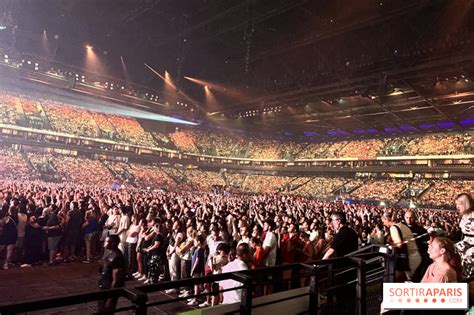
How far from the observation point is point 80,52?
116ft

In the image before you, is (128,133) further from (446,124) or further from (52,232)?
(52,232)

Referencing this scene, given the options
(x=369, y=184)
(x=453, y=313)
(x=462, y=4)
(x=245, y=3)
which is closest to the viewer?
(x=453, y=313)

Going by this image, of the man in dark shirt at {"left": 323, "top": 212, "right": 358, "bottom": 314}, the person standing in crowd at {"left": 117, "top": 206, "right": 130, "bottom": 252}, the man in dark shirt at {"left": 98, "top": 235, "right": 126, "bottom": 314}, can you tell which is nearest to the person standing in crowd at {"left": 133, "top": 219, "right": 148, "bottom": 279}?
the person standing in crowd at {"left": 117, "top": 206, "right": 130, "bottom": 252}

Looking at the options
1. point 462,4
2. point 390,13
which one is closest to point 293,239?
point 390,13

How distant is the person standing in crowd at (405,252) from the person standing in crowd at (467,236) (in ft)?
1.67

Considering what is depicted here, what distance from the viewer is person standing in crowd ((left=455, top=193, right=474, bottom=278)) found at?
393cm

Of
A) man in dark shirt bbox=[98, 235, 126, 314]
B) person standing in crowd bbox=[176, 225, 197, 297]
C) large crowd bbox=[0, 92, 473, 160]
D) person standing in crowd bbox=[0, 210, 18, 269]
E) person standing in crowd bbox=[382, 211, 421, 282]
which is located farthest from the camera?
large crowd bbox=[0, 92, 473, 160]

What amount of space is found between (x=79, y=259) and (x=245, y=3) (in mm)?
15011

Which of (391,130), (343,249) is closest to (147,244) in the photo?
(343,249)

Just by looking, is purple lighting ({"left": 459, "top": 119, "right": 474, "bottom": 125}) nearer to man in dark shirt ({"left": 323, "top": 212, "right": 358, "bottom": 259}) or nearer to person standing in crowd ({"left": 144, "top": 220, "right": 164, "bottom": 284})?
man in dark shirt ({"left": 323, "top": 212, "right": 358, "bottom": 259})

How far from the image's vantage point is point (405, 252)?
14.1 feet

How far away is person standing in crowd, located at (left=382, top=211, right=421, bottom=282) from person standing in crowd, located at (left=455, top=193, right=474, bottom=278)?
0.51 m

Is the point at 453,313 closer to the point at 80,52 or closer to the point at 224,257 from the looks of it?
the point at 224,257

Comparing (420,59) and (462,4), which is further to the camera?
(420,59)
